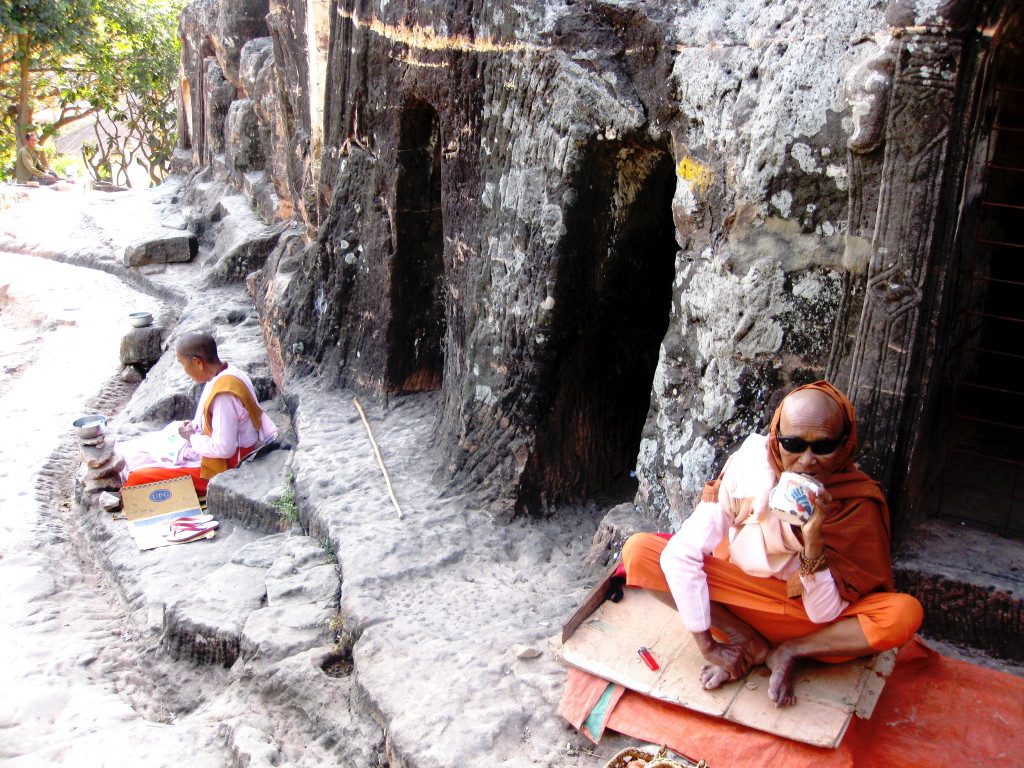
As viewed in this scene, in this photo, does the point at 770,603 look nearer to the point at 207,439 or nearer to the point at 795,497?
the point at 795,497

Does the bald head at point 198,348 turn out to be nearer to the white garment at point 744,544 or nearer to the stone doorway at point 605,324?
the stone doorway at point 605,324

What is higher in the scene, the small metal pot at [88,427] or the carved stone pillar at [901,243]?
the carved stone pillar at [901,243]

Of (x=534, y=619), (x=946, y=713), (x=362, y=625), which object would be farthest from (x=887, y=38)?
(x=362, y=625)

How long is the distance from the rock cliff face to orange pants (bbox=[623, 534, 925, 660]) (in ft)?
1.84

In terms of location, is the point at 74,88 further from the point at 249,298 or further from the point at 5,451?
the point at 5,451

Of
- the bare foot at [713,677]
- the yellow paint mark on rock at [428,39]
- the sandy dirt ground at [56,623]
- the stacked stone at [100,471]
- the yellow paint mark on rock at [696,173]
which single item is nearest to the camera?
the bare foot at [713,677]

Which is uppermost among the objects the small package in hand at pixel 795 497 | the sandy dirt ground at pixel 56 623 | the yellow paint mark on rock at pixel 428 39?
the yellow paint mark on rock at pixel 428 39

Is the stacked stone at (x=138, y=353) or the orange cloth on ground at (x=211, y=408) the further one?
the stacked stone at (x=138, y=353)

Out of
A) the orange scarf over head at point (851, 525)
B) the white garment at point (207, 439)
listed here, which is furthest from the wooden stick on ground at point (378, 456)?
the orange scarf over head at point (851, 525)

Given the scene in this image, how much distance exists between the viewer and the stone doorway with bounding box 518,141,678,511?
374cm

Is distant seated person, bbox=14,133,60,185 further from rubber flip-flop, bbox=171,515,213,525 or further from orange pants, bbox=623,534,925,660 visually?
orange pants, bbox=623,534,925,660

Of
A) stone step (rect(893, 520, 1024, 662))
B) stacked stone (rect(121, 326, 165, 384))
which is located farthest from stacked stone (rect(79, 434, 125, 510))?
stone step (rect(893, 520, 1024, 662))

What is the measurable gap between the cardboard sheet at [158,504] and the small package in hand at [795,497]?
3609mm

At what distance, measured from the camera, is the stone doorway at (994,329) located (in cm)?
279
